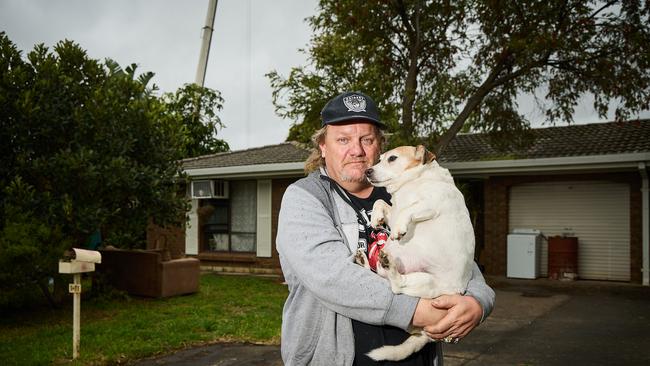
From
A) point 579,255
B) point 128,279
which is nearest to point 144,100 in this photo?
point 128,279

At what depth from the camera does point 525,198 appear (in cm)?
1391

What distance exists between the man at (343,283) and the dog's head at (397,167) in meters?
0.06

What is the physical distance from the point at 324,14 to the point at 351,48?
4.70 feet

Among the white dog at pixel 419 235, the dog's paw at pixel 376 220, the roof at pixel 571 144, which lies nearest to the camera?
the white dog at pixel 419 235

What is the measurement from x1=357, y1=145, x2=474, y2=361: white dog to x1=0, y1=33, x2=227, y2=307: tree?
6406 millimetres

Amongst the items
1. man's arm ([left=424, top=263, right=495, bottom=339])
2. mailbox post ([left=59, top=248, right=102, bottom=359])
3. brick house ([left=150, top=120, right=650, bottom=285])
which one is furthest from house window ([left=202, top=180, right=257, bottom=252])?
man's arm ([left=424, top=263, right=495, bottom=339])

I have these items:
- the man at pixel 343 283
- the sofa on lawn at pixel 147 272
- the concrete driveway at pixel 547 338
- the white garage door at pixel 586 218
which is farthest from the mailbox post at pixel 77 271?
the white garage door at pixel 586 218

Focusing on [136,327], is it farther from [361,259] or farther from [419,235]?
[419,235]

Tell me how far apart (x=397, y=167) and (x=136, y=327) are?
614 cm

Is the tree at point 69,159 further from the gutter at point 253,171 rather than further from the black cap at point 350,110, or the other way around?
the black cap at point 350,110

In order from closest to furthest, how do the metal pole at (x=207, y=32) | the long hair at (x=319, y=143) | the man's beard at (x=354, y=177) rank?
1. the man's beard at (x=354, y=177)
2. the long hair at (x=319, y=143)
3. the metal pole at (x=207, y=32)

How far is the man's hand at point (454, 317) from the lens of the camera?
1878 mm

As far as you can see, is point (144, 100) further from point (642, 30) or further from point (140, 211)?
point (642, 30)

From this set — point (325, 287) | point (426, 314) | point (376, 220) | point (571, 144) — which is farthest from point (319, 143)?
point (571, 144)
